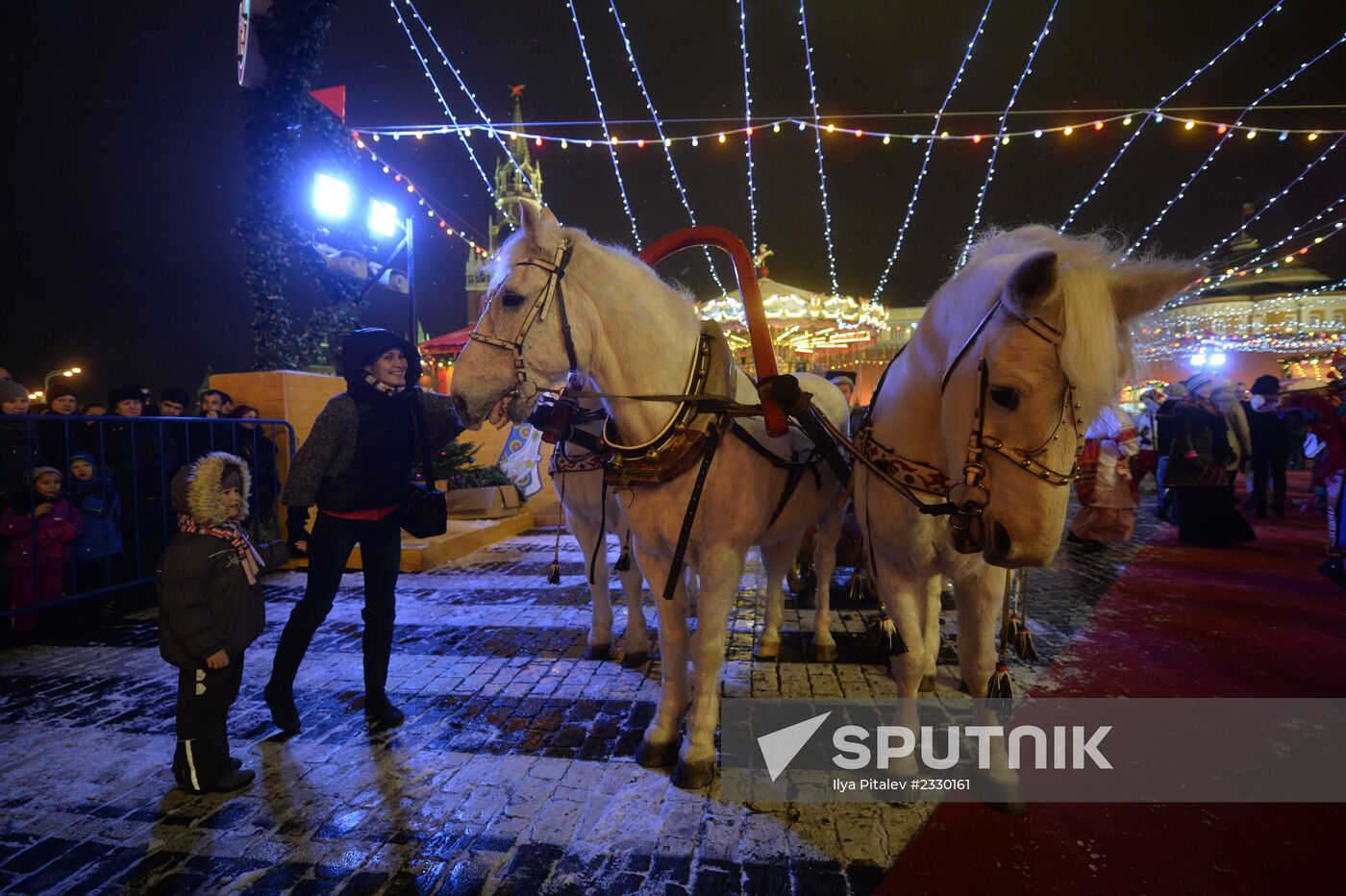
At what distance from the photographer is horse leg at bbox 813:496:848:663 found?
395 centimetres

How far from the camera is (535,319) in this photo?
7.29ft

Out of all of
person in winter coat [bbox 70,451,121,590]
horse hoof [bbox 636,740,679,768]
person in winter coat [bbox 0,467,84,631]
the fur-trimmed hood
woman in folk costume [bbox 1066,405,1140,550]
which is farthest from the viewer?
woman in folk costume [bbox 1066,405,1140,550]

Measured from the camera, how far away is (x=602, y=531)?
3125 millimetres

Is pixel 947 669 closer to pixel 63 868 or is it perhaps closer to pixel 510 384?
pixel 510 384

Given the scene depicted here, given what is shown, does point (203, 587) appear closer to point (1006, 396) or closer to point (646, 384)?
point (646, 384)

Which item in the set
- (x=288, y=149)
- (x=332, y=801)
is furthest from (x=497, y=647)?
(x=288, y=149)

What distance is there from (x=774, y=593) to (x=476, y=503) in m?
6.04

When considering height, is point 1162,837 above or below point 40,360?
below

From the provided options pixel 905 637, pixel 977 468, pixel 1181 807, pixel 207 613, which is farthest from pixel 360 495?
pixel 1181 807

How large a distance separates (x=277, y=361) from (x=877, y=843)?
9419 mm

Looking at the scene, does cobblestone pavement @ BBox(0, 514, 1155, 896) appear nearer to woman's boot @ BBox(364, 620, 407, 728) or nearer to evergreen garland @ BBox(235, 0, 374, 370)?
woman's boot @ BBox(364, 620, 407, 728)

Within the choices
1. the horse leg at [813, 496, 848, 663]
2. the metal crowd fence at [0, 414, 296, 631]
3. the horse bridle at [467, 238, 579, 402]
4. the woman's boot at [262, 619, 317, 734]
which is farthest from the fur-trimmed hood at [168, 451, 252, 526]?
the horse leg at [813, 496, 848, 663]

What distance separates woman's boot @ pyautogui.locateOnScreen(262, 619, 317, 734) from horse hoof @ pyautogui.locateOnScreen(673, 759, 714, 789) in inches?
80.0

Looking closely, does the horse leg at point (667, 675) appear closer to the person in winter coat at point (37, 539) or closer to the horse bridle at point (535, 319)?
the horse bridle at point (535, 319)
